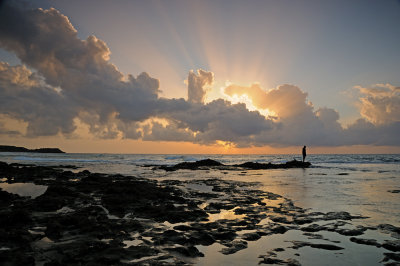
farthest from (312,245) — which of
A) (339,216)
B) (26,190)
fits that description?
(26,190)

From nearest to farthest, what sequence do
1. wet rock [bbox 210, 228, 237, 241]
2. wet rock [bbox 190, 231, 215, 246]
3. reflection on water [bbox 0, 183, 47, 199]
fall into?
1. wet rock [bbox 190, 231, 215, 246]
2. wet rock [bbox 210, 228, 237, 241]
3. reflection on water [bbox 0, 183, 47, 199]

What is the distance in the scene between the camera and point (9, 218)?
663cm

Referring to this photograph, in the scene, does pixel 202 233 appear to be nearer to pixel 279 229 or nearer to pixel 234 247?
pixel 234 247

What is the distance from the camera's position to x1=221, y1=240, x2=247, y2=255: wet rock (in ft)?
16.3

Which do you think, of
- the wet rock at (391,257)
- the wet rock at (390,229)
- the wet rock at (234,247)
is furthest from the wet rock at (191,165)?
the wet rock at (391,257)

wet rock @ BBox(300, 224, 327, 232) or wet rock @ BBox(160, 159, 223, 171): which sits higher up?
wet rock @ BBox(300, 224, 327, 232)

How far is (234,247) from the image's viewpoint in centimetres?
518

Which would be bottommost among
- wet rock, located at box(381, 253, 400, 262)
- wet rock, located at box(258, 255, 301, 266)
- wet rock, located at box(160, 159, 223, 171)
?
wet rock, located at box(160, 159, 223, 171)

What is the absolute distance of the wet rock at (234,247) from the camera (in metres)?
4.96

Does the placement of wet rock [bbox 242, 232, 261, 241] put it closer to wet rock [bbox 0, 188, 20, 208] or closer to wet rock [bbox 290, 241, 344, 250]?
wet rock [bbox 290, 241, 344, 250]

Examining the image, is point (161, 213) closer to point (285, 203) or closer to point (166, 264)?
point (166, 264)

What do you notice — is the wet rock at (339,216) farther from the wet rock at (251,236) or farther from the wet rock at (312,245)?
the wet rock at (251,236)

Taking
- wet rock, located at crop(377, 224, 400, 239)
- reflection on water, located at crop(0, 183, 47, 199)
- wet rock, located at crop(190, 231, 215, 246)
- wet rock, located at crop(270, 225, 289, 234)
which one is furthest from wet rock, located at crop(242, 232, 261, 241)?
reflection on water, located at crop(0, 183, 47, 199)

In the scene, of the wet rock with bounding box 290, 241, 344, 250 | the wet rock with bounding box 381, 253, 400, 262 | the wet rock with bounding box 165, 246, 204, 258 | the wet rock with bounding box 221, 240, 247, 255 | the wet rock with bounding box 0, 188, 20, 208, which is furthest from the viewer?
the wet rock with bounding box 0, 188, 20, 208
